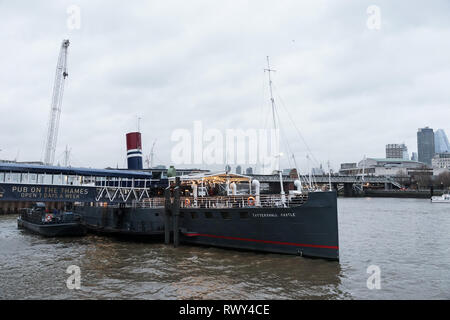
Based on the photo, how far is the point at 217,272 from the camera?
22.2 m

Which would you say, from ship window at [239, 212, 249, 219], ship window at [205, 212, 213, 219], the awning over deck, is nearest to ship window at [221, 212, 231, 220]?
ship window at [239, 212, 249, 219]

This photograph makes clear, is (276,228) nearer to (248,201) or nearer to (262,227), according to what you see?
(262,227)

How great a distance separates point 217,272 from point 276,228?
632 cm

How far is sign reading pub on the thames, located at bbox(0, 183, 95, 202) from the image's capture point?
1250 inches

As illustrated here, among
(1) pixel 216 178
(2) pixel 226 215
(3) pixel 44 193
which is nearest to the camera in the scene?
(2) pixel 226 215

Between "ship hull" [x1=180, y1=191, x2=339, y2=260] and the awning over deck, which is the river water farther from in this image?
the awning over deck

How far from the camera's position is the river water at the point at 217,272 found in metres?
18.2

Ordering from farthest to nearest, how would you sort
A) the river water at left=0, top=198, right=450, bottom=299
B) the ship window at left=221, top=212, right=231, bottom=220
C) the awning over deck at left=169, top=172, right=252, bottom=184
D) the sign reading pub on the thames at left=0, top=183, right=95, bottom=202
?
the awning over deck at left=169, top=172, right=252, bottom=184 → the sign reading pub on the thames at left=0, top=183, right=95, bottom=202 → the ship window at left=221, top=212, right=231, bottom=220 → the river water at left=0, top=198, right=450, bottom=299

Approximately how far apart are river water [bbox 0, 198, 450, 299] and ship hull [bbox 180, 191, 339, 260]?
846 millimetres

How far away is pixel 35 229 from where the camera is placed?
4088 centimetres

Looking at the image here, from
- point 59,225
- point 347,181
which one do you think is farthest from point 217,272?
point 347,181

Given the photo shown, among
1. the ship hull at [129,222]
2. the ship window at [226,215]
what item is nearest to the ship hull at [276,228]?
the ship window at [226,215]
